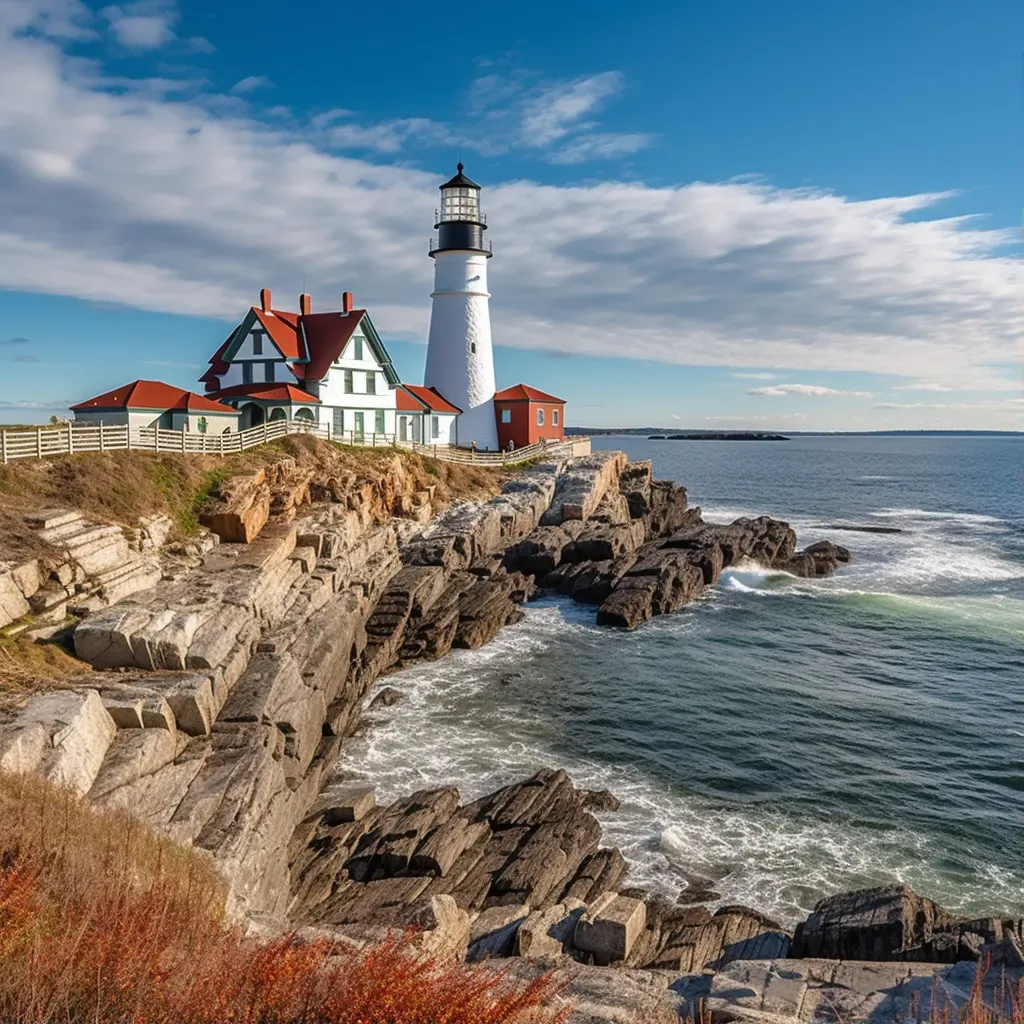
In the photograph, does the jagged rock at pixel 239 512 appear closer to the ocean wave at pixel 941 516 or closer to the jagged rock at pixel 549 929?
the jagged rock at pixel 549 929

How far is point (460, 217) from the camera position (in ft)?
160

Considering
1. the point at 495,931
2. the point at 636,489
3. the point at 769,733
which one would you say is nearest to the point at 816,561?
the point at 636,489

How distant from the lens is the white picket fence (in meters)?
24.2

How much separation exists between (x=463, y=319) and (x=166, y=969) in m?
45.4

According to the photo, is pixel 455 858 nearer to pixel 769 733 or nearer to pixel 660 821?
pixel 660 821

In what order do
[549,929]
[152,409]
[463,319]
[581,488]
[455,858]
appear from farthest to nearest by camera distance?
1. [463,319]
2. [581,488]
3. [152,409]
4. [455,858]
5. [549,929]

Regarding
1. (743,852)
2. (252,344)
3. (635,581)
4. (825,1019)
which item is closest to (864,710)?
(743,852)

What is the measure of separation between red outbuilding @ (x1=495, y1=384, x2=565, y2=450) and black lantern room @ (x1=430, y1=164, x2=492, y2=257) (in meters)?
8.79

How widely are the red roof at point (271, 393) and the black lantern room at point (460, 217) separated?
49.4 feet

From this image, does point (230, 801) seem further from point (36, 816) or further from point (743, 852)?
point (743, 852)

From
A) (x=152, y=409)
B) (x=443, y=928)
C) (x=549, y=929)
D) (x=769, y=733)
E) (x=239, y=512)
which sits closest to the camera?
(x=443, y=928)

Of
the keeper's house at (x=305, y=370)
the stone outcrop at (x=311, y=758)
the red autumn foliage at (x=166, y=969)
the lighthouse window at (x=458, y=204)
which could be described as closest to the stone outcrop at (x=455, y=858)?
the stone outcrop at (x=311, y=758)

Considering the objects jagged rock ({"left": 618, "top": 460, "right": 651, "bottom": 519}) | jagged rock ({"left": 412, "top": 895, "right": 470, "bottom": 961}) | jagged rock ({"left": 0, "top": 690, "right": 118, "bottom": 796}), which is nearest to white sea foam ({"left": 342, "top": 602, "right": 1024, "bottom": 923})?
jagged rock ({"left": 412, "top": 895, "right": 470, "bottom": 961})

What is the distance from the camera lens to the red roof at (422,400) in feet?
149
